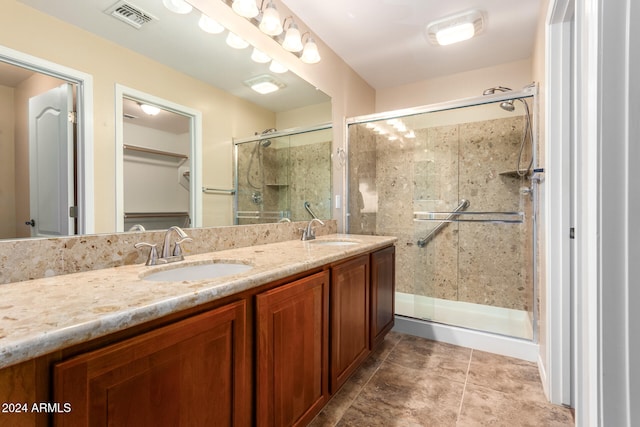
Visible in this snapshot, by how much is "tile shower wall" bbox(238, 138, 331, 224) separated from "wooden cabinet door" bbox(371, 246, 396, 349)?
0.66m

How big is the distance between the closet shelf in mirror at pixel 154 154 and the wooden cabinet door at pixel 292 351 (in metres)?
0.82

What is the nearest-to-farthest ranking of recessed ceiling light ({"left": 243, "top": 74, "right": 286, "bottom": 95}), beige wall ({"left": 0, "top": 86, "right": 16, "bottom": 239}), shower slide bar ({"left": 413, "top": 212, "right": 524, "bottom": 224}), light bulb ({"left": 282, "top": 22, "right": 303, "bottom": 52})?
beige wall ({"left": 0, "top": 86, "right": 16, "bottom": 239})
recessed ceiling light ({"left": 243, "top": 74, "right": 286, "bottom": 95})
light bulb ({"left": 282, "top": 22, "right": 303, "bottom": 52})
shower slide bar ({"left": 413, "top": 212, "right": 524, "bottom": 224})

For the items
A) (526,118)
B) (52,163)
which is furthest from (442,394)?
(52,163)

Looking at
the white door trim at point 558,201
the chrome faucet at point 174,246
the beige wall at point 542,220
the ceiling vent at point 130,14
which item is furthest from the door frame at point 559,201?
the ceiling vent at point 130,14

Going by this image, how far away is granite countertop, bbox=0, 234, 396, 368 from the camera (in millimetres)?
512

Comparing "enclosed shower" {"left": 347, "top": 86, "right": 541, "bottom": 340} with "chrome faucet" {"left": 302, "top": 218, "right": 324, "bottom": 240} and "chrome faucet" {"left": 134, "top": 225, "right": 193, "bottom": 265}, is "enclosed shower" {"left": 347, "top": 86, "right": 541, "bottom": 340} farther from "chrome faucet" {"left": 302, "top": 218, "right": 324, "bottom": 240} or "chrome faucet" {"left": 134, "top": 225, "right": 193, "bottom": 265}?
"chrome faucet" {"left": 134, "top": 225, "right": 193, "bottom": 265}

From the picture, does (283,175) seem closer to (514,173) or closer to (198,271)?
(198,271)

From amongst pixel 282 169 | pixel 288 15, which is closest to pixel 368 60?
pixel 288 15

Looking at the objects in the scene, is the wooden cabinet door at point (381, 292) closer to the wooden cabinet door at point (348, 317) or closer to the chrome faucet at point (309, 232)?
the wooden cabinet door at point (348, 317)

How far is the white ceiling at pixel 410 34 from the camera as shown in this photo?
6.50ft

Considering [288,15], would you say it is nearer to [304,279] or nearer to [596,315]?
[304,279]

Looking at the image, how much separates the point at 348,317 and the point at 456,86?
8.50 ft

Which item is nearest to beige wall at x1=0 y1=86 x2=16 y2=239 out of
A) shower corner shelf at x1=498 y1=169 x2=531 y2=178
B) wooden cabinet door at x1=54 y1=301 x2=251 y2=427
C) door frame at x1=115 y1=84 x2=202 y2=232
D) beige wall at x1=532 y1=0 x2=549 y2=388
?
door frame at x1=115 y1=84 x2=202 y2=232

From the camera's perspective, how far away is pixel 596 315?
0.62 metres
